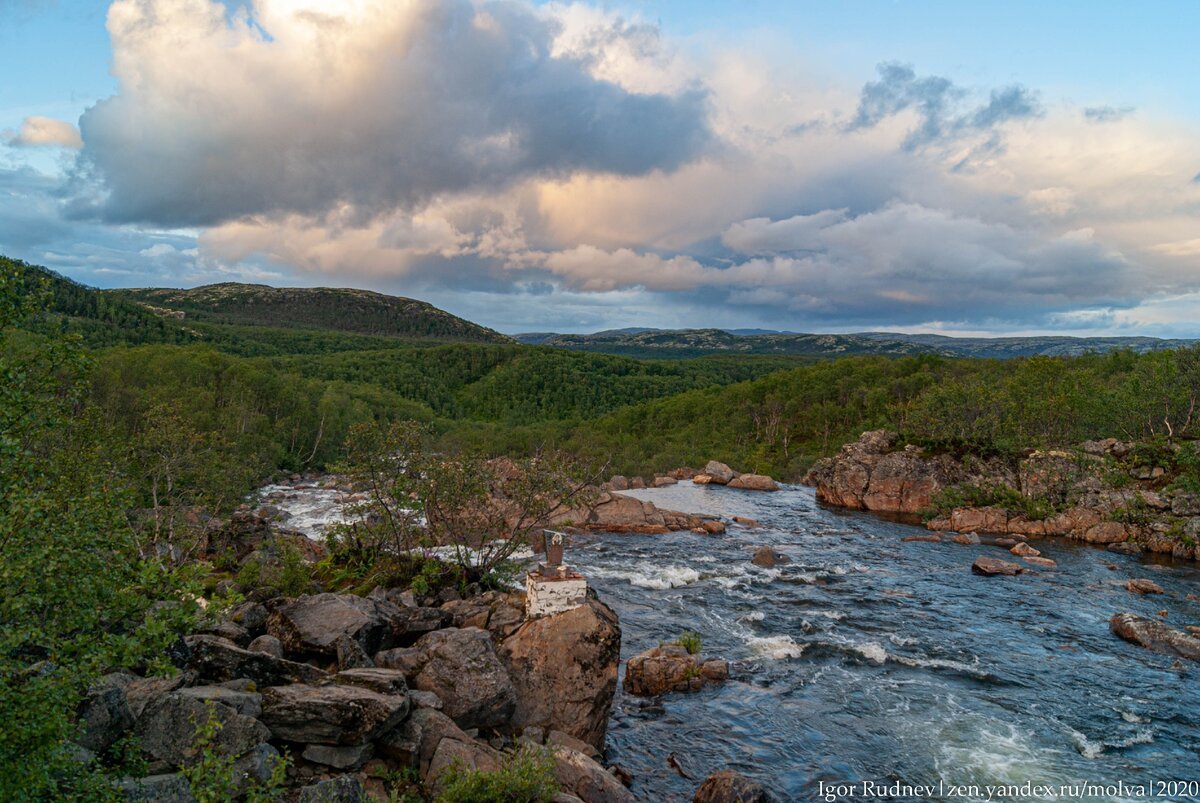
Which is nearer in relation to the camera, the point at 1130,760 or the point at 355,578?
the point at 1130,760

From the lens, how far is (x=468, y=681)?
2047cm

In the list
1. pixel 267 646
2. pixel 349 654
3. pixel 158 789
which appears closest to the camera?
pixel 158 789

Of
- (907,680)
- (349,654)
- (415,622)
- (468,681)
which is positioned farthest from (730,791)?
(907,680)

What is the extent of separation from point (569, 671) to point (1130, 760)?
65.6 ft

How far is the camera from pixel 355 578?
103ft

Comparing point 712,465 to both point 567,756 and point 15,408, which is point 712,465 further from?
point 15,408

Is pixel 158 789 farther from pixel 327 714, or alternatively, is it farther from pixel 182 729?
pixel 327 714

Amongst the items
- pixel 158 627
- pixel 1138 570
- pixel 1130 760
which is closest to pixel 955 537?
pixel 1138 570

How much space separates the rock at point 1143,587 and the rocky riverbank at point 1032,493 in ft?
44.8

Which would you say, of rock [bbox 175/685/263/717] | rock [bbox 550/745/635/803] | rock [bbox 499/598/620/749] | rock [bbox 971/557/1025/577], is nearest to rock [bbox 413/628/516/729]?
rock [bbox 499/598/620/749]

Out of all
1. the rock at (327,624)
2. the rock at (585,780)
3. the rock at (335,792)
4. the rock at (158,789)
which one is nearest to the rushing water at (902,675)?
the rock at (585,780)

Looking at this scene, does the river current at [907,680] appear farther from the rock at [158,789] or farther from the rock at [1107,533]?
the rock at [158,789]

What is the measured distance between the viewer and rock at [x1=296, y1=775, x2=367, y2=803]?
13.0 meters

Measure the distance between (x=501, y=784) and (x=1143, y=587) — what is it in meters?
47.1
